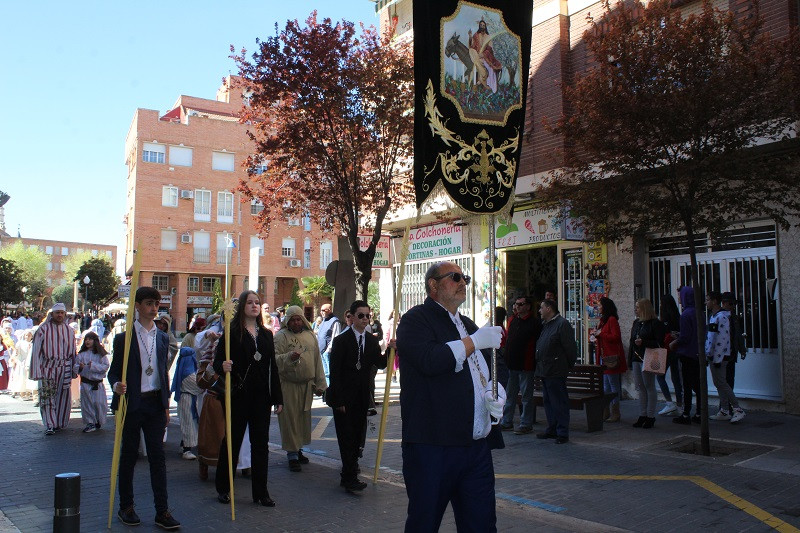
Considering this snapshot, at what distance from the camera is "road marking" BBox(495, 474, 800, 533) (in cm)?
543

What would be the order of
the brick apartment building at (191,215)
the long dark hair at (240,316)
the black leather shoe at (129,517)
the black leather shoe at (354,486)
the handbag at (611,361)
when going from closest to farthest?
the black leather shoe at (129,517)
the long dark hair at (240,316)
the black leather shoe at (354,486)
the handbag at (611,361)
the brick apartment building at (191,215)

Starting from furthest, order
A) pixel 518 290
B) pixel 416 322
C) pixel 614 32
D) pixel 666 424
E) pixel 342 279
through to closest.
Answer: pixel 518 290, pixel 342 279, pixel 666 424, pixel 614 32, pixel 416 322

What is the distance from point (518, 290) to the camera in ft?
54.7

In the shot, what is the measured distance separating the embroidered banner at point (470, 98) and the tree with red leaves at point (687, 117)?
101 centimetres

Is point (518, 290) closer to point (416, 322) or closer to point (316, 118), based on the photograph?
point (316, 118)

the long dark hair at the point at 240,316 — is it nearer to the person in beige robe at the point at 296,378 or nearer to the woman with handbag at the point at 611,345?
the person in beige robe at the point at 296,378

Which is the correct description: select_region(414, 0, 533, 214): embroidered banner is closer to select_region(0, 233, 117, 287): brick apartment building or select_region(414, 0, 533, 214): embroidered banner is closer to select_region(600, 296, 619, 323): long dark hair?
select_region(600, 296, 619, 323): long dark hair

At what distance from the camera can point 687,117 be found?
8.05 meters

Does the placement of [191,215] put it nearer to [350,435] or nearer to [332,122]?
[332,122]

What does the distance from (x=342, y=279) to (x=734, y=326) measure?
6517mm

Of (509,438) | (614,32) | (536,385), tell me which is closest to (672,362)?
(536,385)

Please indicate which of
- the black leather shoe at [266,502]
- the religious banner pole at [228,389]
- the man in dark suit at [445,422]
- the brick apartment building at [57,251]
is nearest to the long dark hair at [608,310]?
the black leather shoe at [266,502]

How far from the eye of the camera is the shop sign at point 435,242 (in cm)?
1805

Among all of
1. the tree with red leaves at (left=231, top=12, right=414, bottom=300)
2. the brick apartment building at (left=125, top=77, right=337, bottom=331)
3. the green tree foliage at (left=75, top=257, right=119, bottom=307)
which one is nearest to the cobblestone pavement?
the tree with red leaves at (left=231, top=12, right=414, bottom=300)
